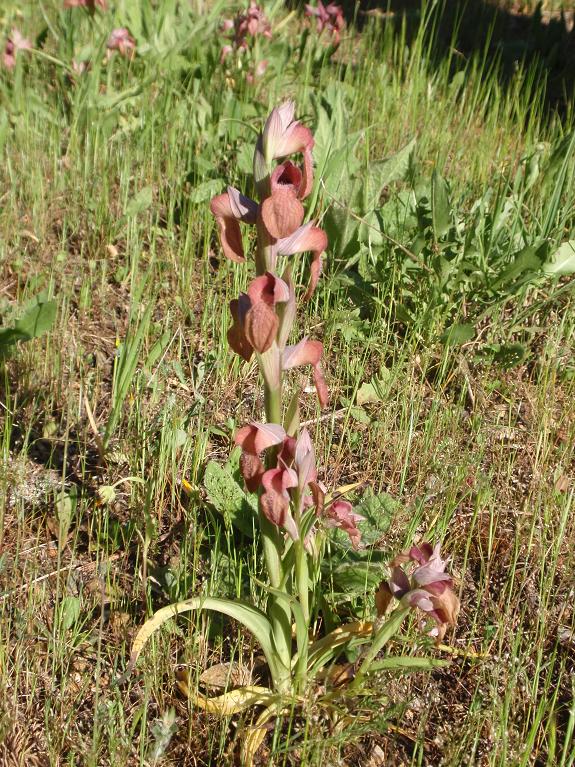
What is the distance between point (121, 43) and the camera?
3.68 meters

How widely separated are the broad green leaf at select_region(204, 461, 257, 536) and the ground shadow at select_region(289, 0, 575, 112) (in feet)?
9.31

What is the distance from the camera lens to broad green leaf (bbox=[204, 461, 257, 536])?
1.78 m

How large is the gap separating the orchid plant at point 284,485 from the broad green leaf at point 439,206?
122 centimetres

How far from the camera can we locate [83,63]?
3707mm

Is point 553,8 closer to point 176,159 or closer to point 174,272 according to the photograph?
point 176,159

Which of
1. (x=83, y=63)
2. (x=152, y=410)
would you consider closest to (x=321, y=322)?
(x=152, y=410)

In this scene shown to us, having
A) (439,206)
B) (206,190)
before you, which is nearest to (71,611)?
(439,206)

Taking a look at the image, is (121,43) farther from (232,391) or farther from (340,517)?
(340,517)

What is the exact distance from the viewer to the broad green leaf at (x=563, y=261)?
2.54 metres

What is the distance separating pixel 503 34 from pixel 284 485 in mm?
4872

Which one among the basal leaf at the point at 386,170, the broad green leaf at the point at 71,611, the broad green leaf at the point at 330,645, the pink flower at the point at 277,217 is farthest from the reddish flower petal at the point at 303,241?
the basal leaf at the point at 386,170

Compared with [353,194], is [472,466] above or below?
below

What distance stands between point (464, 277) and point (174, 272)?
1040mm

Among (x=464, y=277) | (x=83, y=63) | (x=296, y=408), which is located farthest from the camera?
(x=83, y=63)
